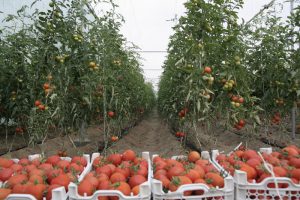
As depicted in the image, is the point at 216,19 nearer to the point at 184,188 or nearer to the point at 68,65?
the point at 68,65

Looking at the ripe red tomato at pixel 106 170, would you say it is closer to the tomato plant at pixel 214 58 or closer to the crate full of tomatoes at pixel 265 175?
the crate full of tomatoes at pixel 265 175

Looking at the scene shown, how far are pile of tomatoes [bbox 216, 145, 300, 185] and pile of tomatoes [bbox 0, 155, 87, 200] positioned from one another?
875 mm

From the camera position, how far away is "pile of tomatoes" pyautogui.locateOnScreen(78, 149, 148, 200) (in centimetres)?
142

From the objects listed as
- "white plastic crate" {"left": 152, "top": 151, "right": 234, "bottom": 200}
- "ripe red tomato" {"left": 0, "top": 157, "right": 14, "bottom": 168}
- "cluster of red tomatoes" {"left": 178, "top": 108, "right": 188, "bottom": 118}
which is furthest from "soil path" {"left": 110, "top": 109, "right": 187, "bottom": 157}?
"white plastic crate" {"left": 152, "top": 151, "right": 234, "bottom": 200}

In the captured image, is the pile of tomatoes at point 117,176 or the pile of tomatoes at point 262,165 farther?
the pile of tomatoes at point 262,165

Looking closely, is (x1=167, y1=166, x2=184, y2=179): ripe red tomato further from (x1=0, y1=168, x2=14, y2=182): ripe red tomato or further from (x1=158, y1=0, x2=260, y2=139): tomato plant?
(x1=158, y1=0, x2=260, y2=139): tomato plant

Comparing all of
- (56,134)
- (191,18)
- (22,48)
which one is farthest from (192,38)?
(56,134)

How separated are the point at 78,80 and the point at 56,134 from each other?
249 centimetres

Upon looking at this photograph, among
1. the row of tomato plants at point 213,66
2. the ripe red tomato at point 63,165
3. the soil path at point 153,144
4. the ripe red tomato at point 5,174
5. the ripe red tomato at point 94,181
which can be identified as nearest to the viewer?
the ripe red tomato at point 94,181

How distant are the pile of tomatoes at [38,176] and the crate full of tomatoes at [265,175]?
0.86 m

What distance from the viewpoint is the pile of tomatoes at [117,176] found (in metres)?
1.42

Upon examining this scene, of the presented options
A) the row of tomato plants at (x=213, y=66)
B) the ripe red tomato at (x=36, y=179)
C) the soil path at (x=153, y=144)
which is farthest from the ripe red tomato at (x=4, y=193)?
the row of tomato plants at (x=213, y=66)

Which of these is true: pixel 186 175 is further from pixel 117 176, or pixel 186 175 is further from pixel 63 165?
pixel 63 165

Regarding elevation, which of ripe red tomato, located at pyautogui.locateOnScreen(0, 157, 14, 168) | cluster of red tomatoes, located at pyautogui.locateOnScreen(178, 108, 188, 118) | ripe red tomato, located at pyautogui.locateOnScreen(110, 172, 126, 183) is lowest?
ripe red tomato, located at pyautogui.locateOnScreen(110, 172, 126, 183)
